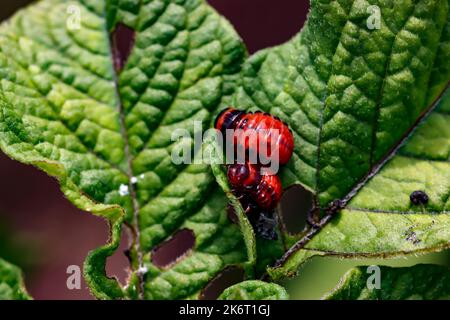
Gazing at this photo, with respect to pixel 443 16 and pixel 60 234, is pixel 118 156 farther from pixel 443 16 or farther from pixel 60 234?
pixel 60 234

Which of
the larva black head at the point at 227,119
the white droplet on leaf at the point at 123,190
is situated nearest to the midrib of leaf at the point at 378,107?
the larva black head at the point at 227,119

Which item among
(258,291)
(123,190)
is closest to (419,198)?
(258,291)

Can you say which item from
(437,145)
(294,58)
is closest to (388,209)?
(437,145)

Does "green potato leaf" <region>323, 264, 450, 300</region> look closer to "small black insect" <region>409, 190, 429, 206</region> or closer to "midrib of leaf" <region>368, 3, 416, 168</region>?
"small black insect" <region>409, 190, 429, 206</region>

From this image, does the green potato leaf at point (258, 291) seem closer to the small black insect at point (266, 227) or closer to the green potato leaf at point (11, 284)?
the small black insect at point (266, 227)
